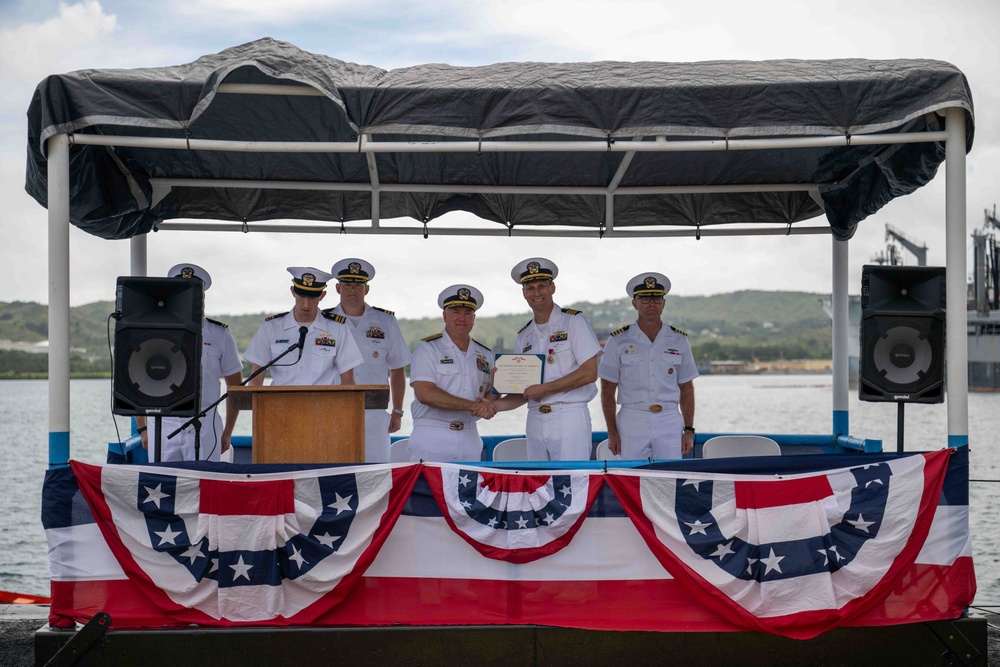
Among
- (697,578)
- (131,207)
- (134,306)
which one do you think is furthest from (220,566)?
(131,207)

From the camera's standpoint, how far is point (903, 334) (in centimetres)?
404

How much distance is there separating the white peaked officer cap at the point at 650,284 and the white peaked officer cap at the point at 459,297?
1262 mm

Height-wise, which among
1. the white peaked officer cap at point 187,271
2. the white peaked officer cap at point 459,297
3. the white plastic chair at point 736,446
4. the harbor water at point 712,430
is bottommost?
the harbor water at point 712,430

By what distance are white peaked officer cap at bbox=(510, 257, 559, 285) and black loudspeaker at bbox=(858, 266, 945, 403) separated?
169 cm

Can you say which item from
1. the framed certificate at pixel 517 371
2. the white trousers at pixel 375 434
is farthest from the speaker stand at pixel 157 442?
the white trousers at pixel 375 434

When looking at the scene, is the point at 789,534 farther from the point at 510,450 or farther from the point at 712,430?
the point at 712,430

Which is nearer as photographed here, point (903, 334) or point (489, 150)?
point (489, 150)

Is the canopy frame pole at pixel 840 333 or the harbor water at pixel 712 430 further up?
the canopy frame pole at pixel 840 333

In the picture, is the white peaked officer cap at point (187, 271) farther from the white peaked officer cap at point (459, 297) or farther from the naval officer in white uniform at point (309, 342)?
the white peaked officer cap at point (459, 297)

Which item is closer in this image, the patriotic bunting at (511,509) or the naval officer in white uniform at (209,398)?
the patriotic bunting at (511,509)

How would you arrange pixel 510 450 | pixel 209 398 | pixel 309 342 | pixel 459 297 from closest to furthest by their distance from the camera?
1. pixel 459 297
2. pixel 309 342
3. pixel 209 398
4. pixel 510 450

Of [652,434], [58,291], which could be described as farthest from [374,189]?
[652,434]

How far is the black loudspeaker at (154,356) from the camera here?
3.86 metres

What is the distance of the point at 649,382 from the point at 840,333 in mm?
1582
